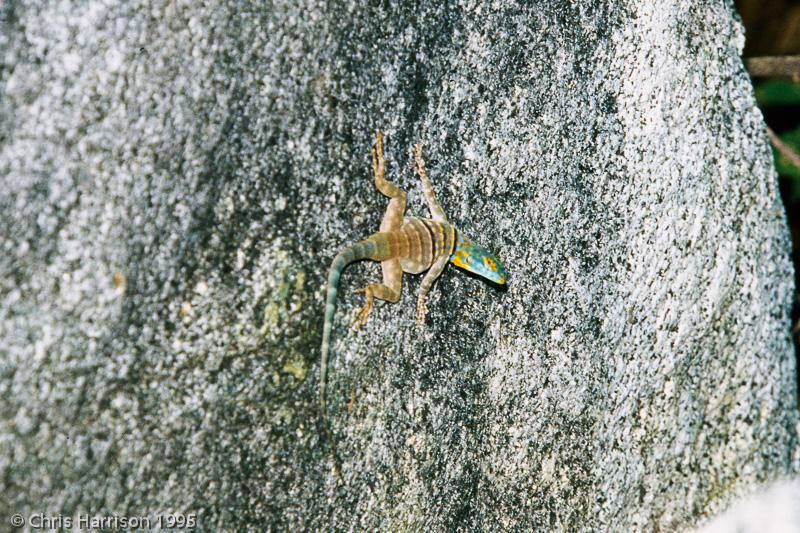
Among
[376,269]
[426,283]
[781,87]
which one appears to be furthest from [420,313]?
[781,87]

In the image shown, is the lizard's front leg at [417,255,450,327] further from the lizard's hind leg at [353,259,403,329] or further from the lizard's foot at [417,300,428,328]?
the lizard's hind leg at [353,259,403,329]

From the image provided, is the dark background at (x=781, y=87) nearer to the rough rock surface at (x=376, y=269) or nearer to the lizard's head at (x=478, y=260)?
the rough rock surface at (x=376, y=269)

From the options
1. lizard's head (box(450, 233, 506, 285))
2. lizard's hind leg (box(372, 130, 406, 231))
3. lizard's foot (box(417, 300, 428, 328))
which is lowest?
lizard's foot (box(417, 300, 428, 328))

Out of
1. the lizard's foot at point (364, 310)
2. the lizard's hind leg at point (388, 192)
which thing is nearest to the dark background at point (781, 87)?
the lizard's hind leg at point (388, 192)

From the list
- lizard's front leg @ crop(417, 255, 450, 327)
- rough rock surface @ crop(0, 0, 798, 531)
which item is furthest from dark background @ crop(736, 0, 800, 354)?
lizard's front leg @ crop(417, 255, 450, 327)

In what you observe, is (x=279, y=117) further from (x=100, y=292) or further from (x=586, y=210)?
(x=586, y=210)

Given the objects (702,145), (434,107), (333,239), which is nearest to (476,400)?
(333,239)
